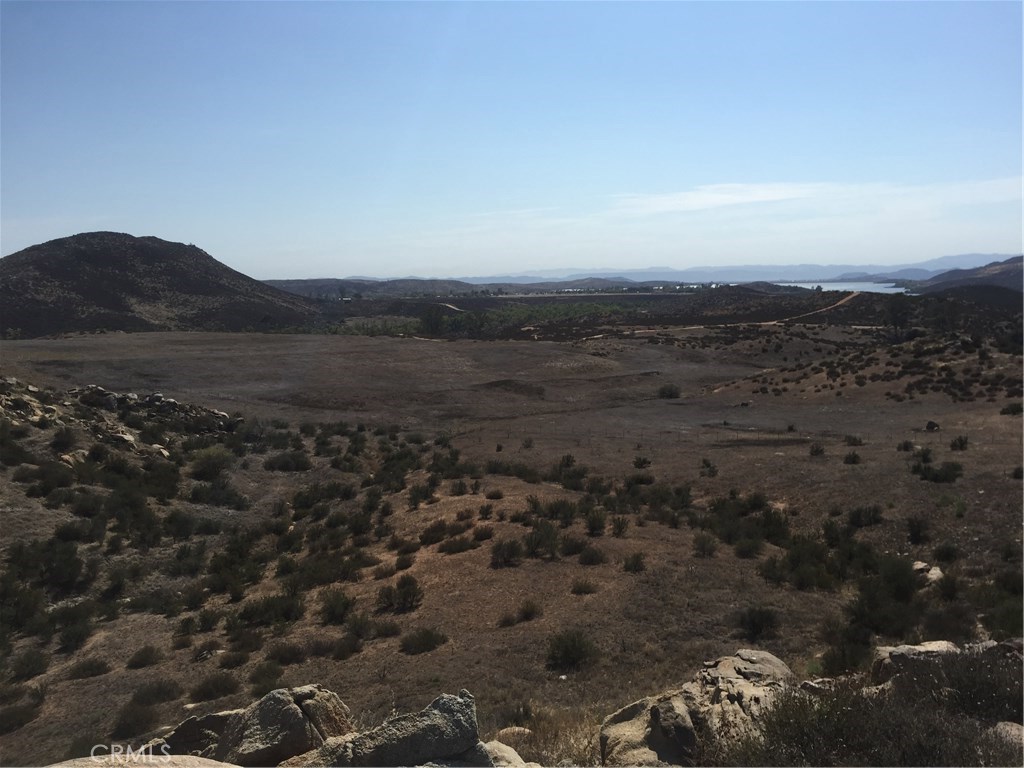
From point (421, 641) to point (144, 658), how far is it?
193 inches

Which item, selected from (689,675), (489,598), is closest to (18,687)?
(489,598)

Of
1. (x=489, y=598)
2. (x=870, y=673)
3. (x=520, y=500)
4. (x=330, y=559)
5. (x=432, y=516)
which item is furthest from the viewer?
(x=520, y=500)

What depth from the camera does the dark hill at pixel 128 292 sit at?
9456 centimetres

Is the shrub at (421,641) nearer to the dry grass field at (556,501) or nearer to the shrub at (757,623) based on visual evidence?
the dry grass field at (556,501)

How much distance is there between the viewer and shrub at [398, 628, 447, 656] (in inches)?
446

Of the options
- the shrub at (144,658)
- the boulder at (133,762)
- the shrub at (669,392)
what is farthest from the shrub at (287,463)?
the shrub at (669,392)

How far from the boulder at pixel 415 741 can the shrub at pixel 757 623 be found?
727 centimetres

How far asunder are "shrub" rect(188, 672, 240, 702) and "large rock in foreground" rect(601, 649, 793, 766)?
19.5 feet

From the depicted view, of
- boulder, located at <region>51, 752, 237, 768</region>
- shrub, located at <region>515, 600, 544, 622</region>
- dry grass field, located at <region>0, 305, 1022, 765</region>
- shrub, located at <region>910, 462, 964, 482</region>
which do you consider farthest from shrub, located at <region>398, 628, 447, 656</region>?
shrub, located at <region>910, 462, 964, 482</region>

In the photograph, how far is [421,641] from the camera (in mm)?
11398

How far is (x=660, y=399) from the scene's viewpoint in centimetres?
5044

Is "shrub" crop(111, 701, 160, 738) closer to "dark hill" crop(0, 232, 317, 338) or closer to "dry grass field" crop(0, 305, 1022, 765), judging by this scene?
"dry grass field" crop(0, 305, 1022, 765)

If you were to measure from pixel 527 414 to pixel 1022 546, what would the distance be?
104 ft

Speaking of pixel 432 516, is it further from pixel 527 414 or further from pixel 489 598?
pixel 527 414
